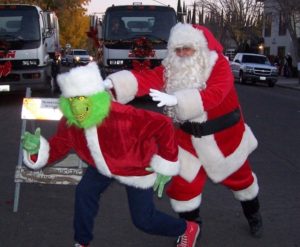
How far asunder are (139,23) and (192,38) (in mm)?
11156

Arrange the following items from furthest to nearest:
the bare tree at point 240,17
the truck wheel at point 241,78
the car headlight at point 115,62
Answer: the bare tree at point 240,17 < the truck wheel at point 241,78 < the car headlight at point 115,62

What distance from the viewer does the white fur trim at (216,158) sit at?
14.3 feet

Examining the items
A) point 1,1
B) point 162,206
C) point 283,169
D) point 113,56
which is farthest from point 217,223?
point 1,1

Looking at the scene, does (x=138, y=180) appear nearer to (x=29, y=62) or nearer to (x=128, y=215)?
(x=128, y=215)

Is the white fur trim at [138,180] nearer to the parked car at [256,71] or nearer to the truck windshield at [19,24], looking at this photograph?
the truck windshield at [19,24]

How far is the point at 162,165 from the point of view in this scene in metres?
3.85

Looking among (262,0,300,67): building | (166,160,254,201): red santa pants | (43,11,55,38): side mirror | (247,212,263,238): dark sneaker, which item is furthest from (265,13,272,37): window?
(166,160,254,201): red santa pants

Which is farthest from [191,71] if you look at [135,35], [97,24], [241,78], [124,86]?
[241,78]

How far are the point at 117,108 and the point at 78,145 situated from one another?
18.0 inches

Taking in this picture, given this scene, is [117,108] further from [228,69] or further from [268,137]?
[268,137]

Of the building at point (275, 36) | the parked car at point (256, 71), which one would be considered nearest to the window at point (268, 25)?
the building at point (275, 36)

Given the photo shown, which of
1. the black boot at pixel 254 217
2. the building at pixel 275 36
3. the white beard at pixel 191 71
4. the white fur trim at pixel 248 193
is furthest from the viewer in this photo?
the building at pixel 275 36

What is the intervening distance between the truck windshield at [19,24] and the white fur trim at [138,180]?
1137 cm

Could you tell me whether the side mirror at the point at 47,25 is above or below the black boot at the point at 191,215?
above
